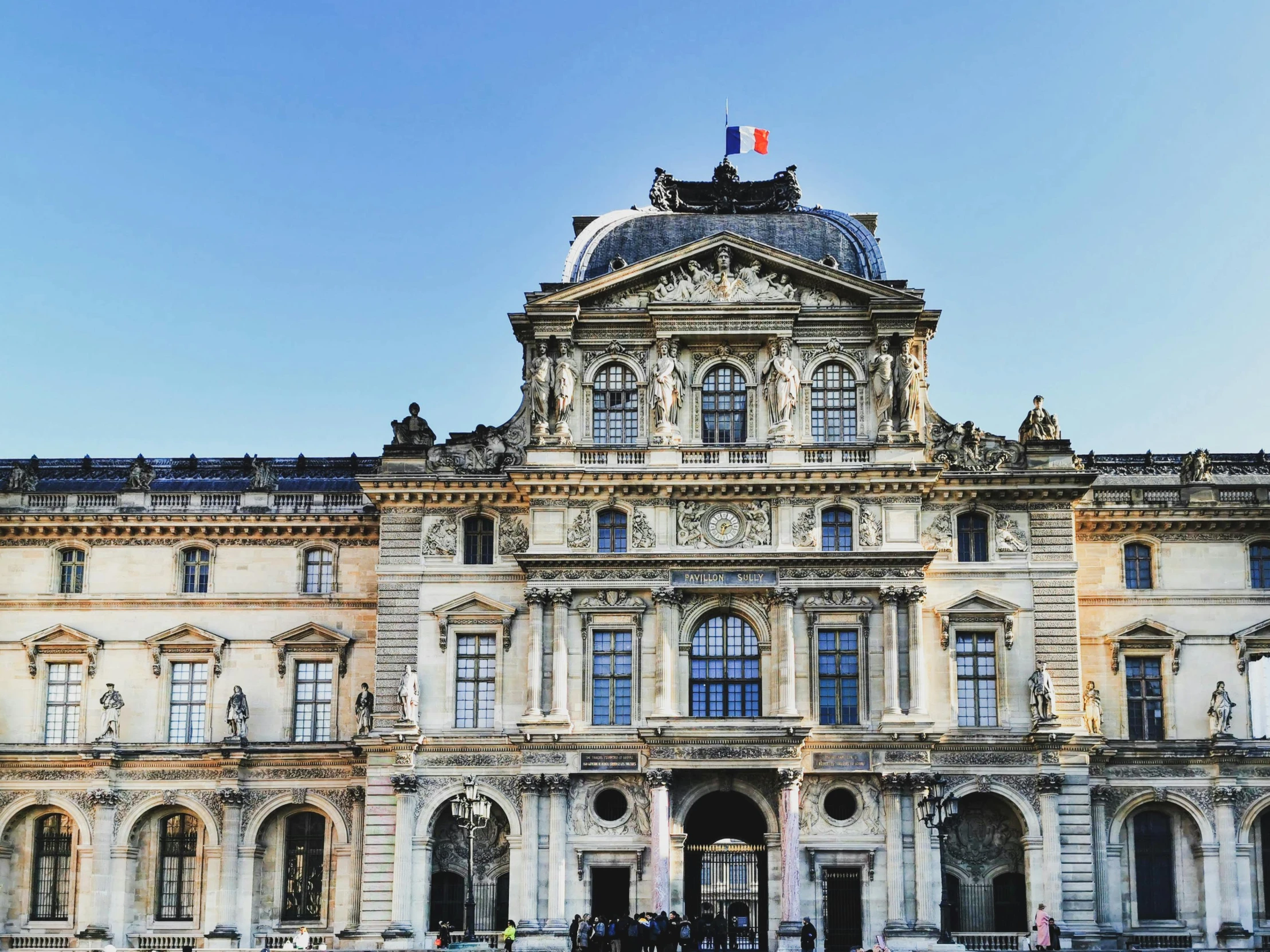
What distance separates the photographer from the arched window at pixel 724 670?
53875 millimetres

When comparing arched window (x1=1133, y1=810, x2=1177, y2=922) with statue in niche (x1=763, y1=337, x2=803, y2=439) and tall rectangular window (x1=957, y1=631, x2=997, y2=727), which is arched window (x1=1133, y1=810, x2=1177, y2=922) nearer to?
tall rectangular window (x1=957, y1=631, x2=997, y2=727)

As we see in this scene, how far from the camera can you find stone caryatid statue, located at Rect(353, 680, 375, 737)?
55.4m

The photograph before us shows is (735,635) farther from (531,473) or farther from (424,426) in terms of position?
(424,426)

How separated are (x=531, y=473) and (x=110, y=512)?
15.6 meters

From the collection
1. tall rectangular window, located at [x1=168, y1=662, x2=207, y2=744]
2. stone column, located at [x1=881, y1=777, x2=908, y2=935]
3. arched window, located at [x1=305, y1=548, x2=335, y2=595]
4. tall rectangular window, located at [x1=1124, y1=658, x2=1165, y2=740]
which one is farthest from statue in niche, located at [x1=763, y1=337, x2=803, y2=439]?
tall rectangular window, located at [x1=168, y1=662, x2=207, y2=744]

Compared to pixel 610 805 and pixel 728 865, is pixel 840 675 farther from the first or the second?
pixel 610 805

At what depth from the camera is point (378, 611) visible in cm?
5562

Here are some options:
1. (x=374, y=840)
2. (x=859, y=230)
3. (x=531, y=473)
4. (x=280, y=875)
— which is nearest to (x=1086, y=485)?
(x=859, y=230)

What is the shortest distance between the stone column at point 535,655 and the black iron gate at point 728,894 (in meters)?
6.31

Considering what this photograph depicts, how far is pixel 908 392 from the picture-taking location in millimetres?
54844

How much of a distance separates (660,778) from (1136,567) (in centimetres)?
1814

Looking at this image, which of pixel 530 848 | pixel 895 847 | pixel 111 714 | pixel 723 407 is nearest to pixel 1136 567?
pixel 895 847

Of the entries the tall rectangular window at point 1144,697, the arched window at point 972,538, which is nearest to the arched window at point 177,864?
the arched window at point 972,538

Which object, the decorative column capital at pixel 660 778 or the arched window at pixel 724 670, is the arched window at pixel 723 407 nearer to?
the arched window at pixel 724 670
